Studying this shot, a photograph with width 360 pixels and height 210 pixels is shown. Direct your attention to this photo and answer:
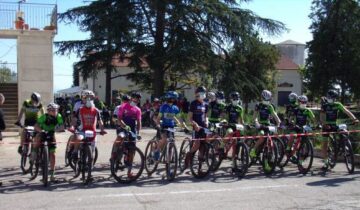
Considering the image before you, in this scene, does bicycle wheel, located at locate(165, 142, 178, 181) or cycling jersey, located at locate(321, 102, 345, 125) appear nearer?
bicycle wheel, located at locate(165, 142, 178, 181)

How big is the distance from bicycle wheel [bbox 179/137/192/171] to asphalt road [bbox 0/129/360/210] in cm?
30

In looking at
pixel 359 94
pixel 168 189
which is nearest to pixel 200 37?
pixel 359 94

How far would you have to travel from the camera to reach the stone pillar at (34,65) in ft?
75.1

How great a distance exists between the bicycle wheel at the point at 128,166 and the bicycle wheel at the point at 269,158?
9.14ft

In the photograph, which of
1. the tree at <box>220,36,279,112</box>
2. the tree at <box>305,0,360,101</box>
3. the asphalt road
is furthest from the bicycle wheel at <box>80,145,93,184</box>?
the tree at <box>305,0,360,101</box>

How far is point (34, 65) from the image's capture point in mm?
23000

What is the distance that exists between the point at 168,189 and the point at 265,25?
2439 centimetres

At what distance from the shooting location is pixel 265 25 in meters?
32.1

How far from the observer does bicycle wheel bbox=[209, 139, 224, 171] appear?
10.8 metres

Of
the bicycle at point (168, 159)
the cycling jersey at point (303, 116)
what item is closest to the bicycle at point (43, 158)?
the bicycle at point (168, 159)

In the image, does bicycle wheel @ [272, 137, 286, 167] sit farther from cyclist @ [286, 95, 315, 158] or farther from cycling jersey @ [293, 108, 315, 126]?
cycling jersey @ [293, 108, 315, 126]

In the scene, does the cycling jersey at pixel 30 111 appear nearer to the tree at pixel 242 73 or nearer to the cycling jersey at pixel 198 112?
the cycling jersey at pixel 198 112

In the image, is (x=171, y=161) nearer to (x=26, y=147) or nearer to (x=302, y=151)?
(x=302, y=151)

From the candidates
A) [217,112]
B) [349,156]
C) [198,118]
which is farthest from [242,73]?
[198,118]
